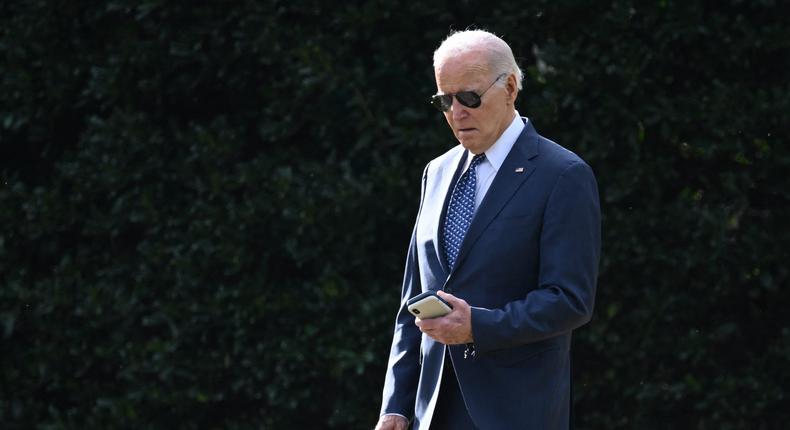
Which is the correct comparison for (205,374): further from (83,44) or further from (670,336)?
(670,336)

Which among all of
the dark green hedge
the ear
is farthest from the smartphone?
the dark green hedge

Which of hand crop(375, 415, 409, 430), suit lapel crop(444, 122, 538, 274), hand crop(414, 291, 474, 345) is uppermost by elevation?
suit lapel crop(444, 122, 538, 274)

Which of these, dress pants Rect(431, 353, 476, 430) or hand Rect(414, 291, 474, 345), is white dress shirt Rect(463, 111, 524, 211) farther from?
dress pants Rect(431, 353, 476, 430)

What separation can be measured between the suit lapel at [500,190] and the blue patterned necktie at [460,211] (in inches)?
1.9

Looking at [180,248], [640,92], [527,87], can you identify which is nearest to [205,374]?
[180,248]

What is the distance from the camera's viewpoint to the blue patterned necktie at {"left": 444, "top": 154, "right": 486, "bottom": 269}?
3.42 metres

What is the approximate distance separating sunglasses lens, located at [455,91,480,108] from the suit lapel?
19 cm

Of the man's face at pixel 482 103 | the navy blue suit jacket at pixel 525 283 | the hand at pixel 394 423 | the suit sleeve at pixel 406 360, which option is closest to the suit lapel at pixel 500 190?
the navy blue suit jacket at pixel 525 283

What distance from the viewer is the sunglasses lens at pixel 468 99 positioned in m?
3.35

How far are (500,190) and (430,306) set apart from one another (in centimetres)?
41

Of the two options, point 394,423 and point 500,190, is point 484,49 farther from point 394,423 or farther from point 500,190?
point 394,423

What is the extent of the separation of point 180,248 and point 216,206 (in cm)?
27

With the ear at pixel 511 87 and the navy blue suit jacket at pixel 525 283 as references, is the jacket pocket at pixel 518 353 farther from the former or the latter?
the ear at pixel 511 87

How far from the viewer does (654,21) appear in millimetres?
5320
